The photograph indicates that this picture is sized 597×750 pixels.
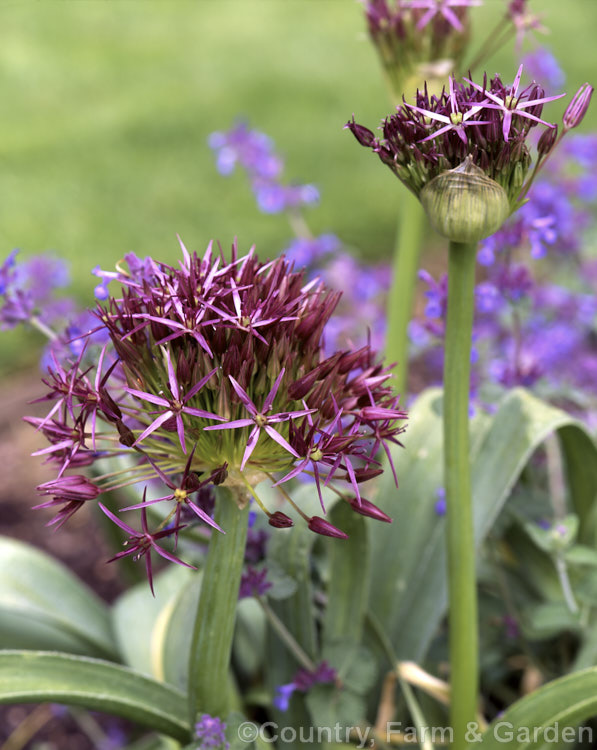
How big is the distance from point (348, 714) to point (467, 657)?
221mm

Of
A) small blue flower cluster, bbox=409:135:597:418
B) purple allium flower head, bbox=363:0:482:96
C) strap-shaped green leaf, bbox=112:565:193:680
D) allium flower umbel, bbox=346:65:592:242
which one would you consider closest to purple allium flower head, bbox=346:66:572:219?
allium flower umbel, bbox=346:65:592:242

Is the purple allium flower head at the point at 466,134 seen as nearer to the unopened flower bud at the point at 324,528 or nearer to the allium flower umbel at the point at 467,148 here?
the allium flower umbel at the point at 467,148

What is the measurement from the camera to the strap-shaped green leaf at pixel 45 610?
1.81m

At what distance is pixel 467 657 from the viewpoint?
1439mm

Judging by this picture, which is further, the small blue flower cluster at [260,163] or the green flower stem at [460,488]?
the small blue flower cluster at [260,163]

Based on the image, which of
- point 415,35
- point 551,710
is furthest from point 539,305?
point 551,710

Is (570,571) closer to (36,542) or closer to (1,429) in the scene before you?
(36,542)

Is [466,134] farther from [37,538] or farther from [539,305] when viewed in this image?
[37,538]

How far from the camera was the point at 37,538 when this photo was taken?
10.2 ft

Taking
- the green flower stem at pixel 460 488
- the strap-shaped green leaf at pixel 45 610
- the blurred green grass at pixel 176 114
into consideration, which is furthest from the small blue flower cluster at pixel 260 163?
the blurred green grass at pixel 176 114

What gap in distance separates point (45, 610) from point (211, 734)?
2.48 ft

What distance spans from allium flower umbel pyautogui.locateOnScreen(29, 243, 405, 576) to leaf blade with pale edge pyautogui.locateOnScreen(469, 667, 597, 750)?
470mm

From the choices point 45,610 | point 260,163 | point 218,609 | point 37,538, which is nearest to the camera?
point 218,609

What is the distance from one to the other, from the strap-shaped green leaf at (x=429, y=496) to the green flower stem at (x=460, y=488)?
0.22 meters
